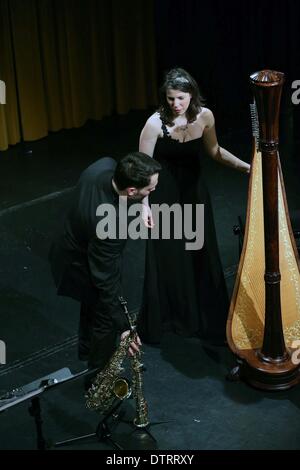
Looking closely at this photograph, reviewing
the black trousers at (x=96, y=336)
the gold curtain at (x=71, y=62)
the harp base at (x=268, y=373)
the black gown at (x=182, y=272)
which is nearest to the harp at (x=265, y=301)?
the harp base at (x=268, y=373)

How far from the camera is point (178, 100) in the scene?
409 centimetres

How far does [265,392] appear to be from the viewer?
4.26 m

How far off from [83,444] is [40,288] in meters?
1.43

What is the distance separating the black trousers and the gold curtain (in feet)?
10.8

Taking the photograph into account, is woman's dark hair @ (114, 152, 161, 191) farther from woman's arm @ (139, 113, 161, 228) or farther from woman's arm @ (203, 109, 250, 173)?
woman's arm @ (203, 109, 250, 173)

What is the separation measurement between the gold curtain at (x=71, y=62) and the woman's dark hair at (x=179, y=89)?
10.6 feet

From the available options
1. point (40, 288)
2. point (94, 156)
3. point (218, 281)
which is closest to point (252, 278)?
point (218, 281)

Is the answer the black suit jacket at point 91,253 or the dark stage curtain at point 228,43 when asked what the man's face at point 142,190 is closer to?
the black suit jacket at point 91,253

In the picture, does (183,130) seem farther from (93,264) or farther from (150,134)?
(93,264)

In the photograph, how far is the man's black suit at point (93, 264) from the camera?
387 cm

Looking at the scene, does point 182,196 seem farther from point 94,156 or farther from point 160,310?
point 94,156

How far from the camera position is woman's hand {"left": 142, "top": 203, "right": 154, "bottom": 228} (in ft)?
13.4

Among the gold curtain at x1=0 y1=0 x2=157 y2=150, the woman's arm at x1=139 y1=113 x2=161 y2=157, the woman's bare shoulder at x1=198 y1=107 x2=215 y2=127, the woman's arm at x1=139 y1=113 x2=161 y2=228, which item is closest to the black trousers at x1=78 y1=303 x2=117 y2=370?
the woman's arm at x1=139 y1=113 x2=161 y2=228

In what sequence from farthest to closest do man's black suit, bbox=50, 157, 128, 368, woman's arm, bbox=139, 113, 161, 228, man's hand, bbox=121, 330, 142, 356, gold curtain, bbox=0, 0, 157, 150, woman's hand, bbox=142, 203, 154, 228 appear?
gold curtain, bbox=0, 0, 157, 150 < woman's arm, bbox=139, 113, 161, 228 < woman's hand, bbox=142, 203, 154, 228 < man's hand, bbox=121, 330, 142, 356 < man's black suit, bbox=50, 157, 128, 368
